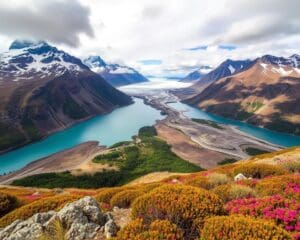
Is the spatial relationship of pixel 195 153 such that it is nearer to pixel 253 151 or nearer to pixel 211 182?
pixel 253 151

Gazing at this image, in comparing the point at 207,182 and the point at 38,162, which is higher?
the point at 207,182

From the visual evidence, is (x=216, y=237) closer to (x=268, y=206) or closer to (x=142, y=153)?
(x=268, y=206)

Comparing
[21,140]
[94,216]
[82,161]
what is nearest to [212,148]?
[82,161]

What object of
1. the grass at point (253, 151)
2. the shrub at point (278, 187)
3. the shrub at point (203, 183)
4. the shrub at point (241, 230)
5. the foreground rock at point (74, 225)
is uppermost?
the shrub at point (241, 230)

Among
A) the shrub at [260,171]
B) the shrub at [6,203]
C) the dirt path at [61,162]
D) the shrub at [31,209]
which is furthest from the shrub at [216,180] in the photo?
the dirt path at [61,162]

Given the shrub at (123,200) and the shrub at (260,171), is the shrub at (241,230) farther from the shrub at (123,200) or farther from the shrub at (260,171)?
the shrub at (260,171)

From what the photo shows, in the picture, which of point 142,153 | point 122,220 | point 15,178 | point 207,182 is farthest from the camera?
point 142,153
